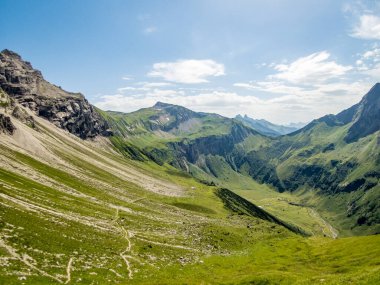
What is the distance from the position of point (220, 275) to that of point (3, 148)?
111m

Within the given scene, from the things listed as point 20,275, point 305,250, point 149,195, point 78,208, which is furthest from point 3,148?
point 305,250

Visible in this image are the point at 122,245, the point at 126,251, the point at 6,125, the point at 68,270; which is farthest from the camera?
the point at 6,125

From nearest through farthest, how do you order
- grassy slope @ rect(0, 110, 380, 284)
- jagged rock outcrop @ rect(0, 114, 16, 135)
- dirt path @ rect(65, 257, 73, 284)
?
dirt path @ rect(65, 257, 73, 284), grassy slope @ rect(0, 110, 380, 284), jagged rock outcrop @ rect(0, 114, 16, 135)

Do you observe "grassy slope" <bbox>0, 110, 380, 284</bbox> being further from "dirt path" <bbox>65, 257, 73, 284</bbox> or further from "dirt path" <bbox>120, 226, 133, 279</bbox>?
"dirt path" <bbox>120, 226, 133, 279</bbox>

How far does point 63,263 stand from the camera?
5725 centimetres

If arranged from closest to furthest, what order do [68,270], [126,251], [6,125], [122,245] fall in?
1. [68,270]
2. [126,251]
3. [122,245]
4. [6,125]

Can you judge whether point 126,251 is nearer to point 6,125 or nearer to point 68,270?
point 68,270

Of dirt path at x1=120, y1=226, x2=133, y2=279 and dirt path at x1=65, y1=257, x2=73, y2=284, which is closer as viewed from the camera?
dirt path at x1=65, y1=257, x2=73, y2=284

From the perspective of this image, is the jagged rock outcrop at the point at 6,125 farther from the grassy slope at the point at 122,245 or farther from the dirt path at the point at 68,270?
the dirt path at the point at 68,270

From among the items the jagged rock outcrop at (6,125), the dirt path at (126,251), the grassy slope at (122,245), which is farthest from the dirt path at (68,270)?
the jagged rock outcrop at (6,125)

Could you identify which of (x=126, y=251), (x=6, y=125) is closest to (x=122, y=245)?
(x=126, y=251)

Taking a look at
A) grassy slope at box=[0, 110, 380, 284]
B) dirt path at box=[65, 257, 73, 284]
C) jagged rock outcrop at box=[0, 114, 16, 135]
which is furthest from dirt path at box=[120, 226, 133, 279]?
jagged rock outcrop at box=[0, 114, 16, 135]

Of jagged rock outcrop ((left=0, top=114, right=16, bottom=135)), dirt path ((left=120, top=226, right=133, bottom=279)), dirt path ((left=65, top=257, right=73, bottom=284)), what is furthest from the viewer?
jagged rock outcrop ((left=0, top=114, right=16, bottom=135))

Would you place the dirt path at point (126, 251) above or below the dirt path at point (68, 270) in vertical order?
below
